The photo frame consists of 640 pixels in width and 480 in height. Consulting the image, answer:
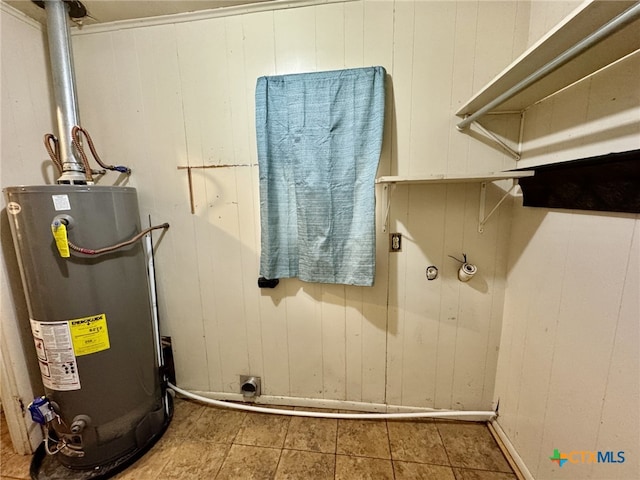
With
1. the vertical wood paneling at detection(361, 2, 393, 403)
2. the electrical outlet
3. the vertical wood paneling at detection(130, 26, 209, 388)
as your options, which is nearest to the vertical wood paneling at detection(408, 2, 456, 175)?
the vertical wood paneling at detection(361, 2, 393, 403)

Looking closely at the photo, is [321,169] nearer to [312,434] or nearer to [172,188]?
[172,188]

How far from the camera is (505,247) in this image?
1.31 meters

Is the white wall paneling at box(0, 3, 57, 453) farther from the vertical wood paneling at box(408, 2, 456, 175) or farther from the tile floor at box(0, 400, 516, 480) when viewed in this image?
the vertical wood paneling at box(408, 2, 456, 175)

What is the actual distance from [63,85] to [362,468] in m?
2.33

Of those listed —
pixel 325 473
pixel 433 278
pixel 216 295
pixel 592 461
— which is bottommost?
pixel 325 473

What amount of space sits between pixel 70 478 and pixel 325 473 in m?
1.18

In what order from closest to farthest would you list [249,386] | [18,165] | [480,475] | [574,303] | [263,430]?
[574,303], [480,475], [18,165], [263,430], [249,386]

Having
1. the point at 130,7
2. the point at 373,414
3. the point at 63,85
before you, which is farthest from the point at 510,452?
the point at 130,7

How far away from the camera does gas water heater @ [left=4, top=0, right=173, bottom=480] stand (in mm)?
1034

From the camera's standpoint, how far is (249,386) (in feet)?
4.97

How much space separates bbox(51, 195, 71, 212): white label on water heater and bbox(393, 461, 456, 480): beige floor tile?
187cm

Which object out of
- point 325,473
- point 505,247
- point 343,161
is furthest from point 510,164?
point 325,473

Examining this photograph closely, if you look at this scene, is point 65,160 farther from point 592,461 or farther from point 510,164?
point 592,461

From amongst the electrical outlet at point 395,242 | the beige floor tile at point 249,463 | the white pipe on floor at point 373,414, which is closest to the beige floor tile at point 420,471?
the white pipe on floor at point 373,414
